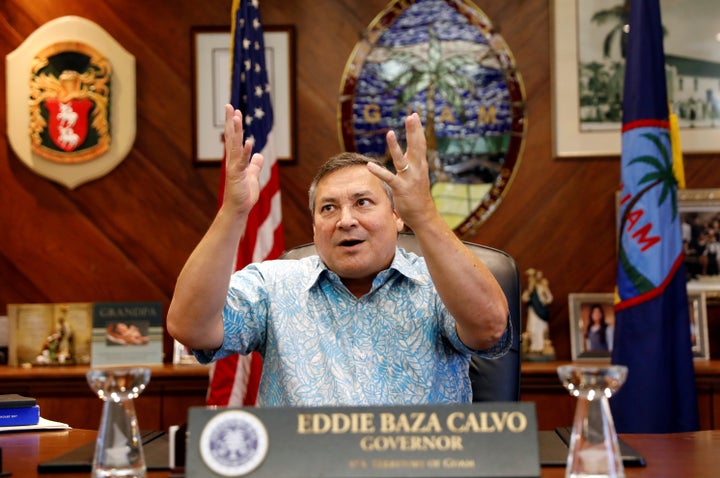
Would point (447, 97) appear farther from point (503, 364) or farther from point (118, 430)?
point (118, 430)

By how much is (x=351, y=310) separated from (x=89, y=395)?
1.87 metres

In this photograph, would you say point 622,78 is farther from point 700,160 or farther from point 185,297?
point 185,297

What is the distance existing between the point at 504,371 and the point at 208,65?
2.43m

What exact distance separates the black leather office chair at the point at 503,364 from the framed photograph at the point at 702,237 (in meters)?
1.93

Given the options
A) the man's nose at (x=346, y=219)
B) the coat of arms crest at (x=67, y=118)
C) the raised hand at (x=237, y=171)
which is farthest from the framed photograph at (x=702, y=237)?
the raised hand at (x=237, y=171)

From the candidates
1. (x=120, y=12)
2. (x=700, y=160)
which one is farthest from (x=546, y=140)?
(x=120, y=12)

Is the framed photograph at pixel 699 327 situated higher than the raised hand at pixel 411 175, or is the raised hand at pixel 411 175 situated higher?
the raised hand at pixel 411 175

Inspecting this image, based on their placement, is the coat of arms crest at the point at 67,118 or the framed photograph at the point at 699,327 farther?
the coat of arms crest at the point at 67,118

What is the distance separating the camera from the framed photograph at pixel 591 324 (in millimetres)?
3977

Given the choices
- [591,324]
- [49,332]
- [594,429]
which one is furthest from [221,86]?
[594,429]

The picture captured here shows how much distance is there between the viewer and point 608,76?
13.4 feet

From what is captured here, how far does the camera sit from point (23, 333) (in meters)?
4.05

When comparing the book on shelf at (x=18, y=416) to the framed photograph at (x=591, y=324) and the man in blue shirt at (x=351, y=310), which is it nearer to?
the man in blue shirt at (x=351, y=310)

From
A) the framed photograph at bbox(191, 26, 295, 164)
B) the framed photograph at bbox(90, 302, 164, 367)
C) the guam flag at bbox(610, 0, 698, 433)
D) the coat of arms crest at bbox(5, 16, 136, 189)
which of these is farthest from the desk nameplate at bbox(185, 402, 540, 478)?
the coat of arms crest at bbox(5, 16, 136, 189)
